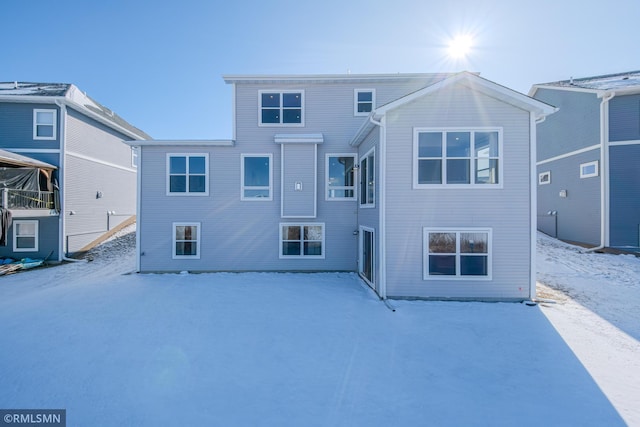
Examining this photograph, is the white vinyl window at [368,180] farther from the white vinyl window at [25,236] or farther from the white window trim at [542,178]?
the white vinyl window at [25,236]

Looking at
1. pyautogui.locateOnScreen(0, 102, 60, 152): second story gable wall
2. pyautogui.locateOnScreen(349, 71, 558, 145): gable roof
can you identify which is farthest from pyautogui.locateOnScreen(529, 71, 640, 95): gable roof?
pyautogui.locateOnScreen(0, 102, 60, 152): second story gable wall

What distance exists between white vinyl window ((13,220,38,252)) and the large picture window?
7001 mm

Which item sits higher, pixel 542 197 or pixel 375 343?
pixel 542 197

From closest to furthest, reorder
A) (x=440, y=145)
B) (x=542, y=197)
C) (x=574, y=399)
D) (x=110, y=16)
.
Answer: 1. (x=574, y=399)
2. (x=440, y=145)
3. (x=110, y=16)
4. (x=542, y=197)

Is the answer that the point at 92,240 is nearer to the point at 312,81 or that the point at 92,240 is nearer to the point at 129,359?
the point at 129,359

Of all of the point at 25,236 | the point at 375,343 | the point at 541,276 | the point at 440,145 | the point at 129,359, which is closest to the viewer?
the point at 129,359

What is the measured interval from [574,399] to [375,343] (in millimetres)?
2681

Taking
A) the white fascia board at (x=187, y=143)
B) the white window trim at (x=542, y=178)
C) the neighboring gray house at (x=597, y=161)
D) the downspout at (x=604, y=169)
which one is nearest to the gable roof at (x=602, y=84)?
the neighboring gray house at (x=597, y=161)

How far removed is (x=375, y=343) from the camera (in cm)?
478

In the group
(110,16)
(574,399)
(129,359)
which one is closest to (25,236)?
(110,16)

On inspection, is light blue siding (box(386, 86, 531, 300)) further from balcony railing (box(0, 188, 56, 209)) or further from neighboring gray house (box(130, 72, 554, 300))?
balcony railing (box(0, 188, 56, 209))

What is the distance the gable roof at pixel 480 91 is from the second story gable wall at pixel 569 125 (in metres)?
8.07

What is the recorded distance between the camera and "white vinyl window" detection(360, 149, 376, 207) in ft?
25.4

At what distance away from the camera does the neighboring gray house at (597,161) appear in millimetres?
10859
